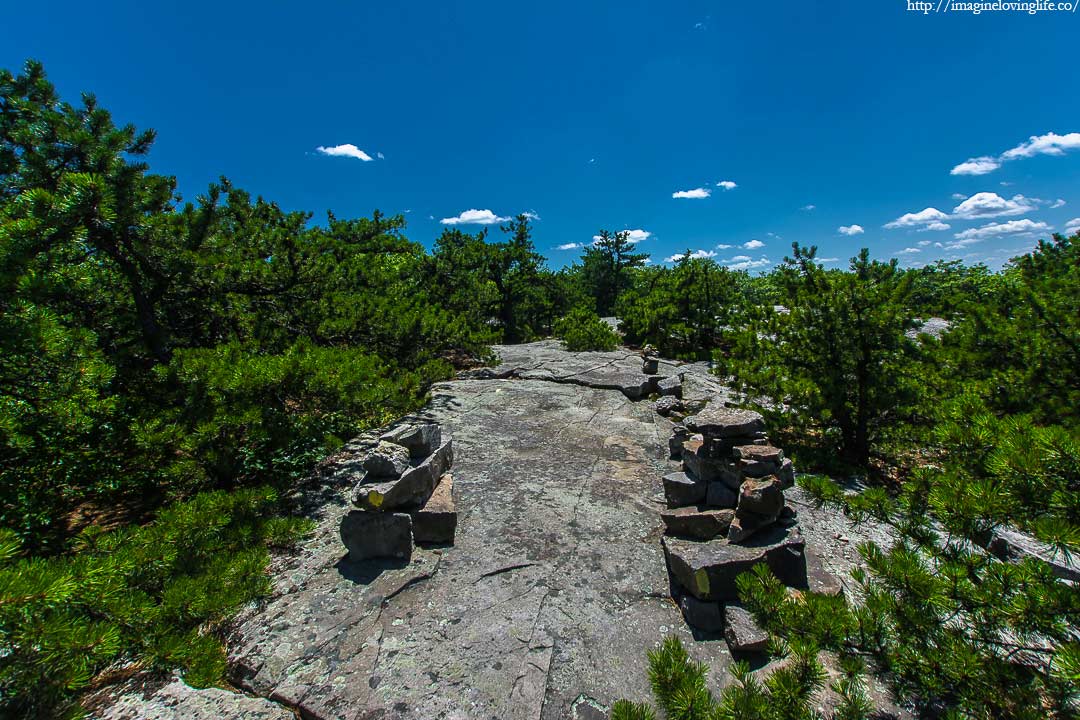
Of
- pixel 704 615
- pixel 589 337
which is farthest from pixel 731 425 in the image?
pixel 589 337

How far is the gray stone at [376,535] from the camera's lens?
13.1ft

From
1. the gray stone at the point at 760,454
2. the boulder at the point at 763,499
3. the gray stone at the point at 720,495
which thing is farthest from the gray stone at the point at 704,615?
the gray stone at the point at 760,454

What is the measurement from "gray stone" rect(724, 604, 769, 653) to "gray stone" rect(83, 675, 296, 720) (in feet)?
9.85

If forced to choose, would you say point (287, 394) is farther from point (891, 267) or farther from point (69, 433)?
point (891, 267)

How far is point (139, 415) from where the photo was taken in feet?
13.7

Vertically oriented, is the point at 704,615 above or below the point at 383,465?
below

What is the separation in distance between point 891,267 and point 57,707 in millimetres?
10108

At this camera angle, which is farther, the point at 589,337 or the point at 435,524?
the point at 589,337

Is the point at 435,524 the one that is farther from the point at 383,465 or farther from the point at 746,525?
the point at 746,525

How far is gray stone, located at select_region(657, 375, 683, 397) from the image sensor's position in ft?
30.4

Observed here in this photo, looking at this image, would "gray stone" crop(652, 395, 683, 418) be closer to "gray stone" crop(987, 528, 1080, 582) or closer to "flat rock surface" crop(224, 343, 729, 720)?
"flat rock surface" crop(224, 343, 729, 720)

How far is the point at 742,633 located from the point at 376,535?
322 cm

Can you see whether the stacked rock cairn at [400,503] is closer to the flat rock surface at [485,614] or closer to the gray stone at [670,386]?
the flat rock surface at [485,614]

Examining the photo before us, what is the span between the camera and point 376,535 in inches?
157
